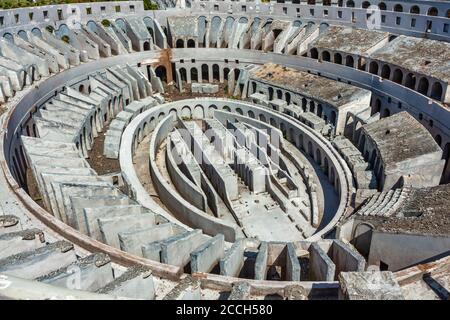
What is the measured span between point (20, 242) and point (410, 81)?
2819 centimetres

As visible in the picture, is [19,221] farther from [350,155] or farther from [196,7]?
[196,7]

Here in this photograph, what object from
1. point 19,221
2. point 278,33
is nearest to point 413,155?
point 19,221

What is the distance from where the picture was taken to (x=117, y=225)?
1469 cm

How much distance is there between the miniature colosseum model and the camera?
12.0 metres

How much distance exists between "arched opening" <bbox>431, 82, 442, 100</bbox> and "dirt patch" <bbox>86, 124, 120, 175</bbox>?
2160 centimetres

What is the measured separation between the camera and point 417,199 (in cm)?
1847

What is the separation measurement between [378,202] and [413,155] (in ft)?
12.6

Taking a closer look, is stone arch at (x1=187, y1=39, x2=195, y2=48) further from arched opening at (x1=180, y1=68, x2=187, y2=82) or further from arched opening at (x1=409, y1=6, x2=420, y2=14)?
arched opening at (x1=409, y1=6, x2=420, y2=14)

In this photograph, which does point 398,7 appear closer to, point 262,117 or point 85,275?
point 262,117

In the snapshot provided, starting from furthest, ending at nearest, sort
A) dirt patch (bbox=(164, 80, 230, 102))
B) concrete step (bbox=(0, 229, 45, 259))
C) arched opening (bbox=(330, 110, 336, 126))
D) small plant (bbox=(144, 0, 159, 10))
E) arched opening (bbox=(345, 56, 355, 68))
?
small plant (bbox=(144, 0, 159, 10))
dirt patch (bbox=(164, 80, 230, 102))
arched opening (bbox=(345, 56, 355, 68))
arched opening (bbox=(330, 110, 336, 126))
concrete step (bbox=(0, 229, 45, 259))

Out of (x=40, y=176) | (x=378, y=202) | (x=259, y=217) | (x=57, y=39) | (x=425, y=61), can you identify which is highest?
(x=57, y=39)

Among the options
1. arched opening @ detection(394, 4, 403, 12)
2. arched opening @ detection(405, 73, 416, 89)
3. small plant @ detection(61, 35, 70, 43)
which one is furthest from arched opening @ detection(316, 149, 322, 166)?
small plant @ detection(61, 35, 70, 43)

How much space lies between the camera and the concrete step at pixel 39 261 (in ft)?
36.0

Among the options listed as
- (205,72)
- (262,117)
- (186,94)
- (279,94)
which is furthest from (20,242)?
(205,72)
